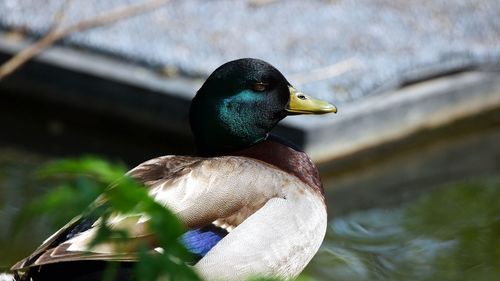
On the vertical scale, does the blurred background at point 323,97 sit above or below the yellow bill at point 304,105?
below

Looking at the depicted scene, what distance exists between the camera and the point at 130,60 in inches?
237

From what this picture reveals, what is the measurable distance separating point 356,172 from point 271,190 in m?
2.32

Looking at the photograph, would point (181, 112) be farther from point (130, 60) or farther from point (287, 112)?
point (287, 112)

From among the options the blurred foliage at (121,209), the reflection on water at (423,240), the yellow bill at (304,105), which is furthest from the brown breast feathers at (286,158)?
the blurred foliage at (121,209)

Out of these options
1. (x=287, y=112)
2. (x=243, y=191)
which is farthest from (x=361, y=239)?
(x=243, y=191)

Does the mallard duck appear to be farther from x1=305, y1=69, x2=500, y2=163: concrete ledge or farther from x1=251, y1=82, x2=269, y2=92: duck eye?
x1=305, y1=69, x2=500, y2=163: concrete ledge

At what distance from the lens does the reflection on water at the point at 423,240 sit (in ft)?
16.3

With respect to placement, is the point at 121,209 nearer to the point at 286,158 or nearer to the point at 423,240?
the point at 286,158

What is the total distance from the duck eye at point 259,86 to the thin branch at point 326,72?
205 centimetres

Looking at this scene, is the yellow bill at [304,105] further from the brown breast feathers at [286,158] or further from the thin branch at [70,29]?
the thin branch at [70,29]

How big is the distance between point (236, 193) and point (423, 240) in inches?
80.5

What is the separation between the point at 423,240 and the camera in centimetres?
526

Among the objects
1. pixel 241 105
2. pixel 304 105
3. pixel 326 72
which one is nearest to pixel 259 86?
pixel 241 105

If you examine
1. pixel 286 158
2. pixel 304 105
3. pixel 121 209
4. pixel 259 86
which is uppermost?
pixel 121 209
